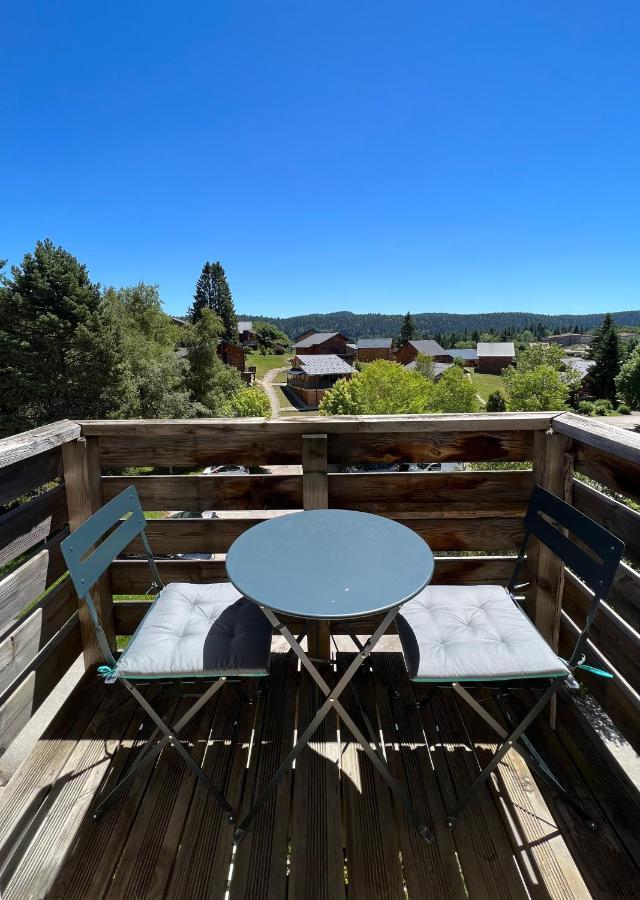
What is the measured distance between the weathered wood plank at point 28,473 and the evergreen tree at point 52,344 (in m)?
19.1

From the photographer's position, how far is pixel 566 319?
176 meters

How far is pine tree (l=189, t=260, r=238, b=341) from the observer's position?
63.3 meters

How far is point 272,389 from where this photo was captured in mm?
51656

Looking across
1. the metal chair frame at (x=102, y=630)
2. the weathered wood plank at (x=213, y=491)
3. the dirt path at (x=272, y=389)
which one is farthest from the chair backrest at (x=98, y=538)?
the dirt path at (x=272, y=389)

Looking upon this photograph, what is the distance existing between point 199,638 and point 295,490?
805 millimetres

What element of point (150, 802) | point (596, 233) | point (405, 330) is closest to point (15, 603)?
point (150, 802)

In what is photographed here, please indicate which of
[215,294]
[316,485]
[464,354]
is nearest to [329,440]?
[316,485]

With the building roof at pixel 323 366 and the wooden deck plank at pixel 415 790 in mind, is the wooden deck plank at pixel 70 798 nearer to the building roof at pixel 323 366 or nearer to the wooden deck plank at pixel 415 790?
the wooden deck plank at pixel 415 790

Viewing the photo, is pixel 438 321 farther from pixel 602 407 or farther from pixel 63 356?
pixel 63 356

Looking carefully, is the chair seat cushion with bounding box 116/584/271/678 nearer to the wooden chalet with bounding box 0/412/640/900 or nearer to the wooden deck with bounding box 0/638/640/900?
the wooden chalet with bounding box 0/412/640/900

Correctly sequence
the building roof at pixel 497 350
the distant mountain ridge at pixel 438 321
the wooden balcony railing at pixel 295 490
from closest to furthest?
the wooden balcony railing at pixel 295 490 < the building roof at pixel 497 350 < the distant mountain ridge at pixel 438 321

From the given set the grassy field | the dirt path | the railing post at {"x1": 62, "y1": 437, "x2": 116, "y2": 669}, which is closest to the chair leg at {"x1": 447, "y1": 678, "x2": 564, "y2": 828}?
the railing post at {"x1": 62, "y1": 437, "x2": 116, "y2": 669}

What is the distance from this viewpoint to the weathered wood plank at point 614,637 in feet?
4.85

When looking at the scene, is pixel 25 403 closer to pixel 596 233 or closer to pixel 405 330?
pixel 596 233
